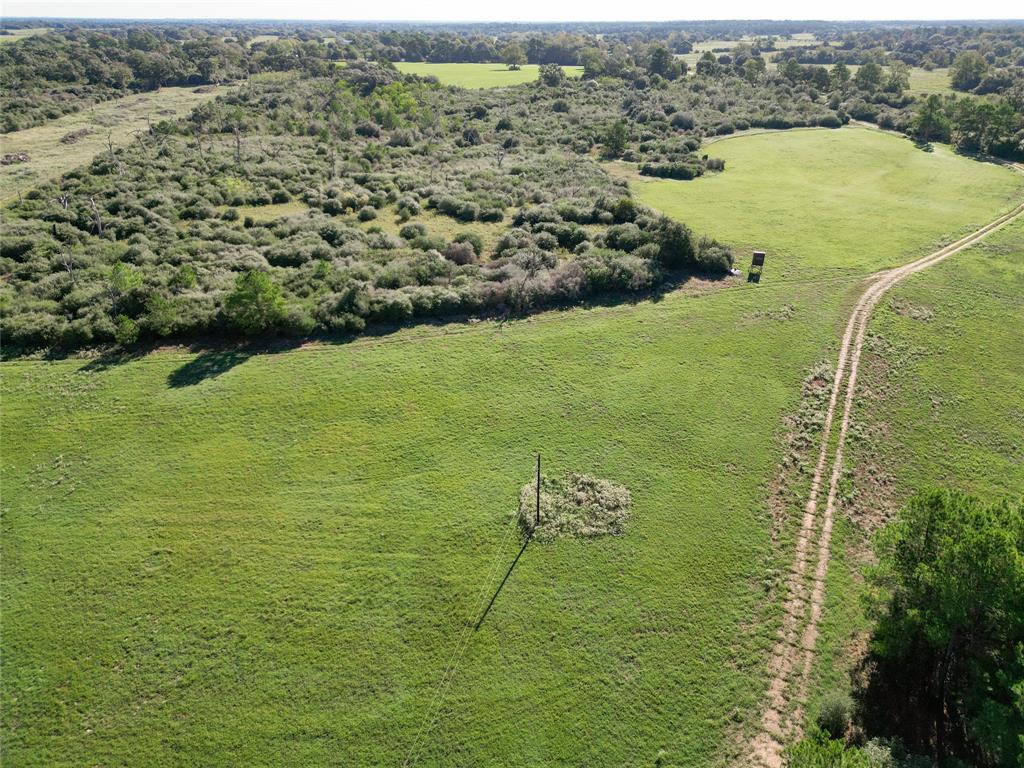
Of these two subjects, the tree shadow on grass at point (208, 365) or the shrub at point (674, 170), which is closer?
the tree shadow on grass at point (208, 365)

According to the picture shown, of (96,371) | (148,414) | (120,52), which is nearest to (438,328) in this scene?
(148,414)

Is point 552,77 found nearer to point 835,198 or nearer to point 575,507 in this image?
point 835,198

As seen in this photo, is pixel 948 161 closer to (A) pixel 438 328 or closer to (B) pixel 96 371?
(A) pixel 438 328

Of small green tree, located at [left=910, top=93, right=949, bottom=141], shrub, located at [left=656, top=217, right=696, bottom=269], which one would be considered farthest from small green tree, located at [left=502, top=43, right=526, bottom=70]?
shrub, located at [left=656, top=217, right=696, bottom=269]

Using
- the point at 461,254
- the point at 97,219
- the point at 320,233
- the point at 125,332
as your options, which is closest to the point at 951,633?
the point at 461,254

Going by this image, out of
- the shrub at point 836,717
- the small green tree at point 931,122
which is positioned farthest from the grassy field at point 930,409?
the small green tree at point 931,122

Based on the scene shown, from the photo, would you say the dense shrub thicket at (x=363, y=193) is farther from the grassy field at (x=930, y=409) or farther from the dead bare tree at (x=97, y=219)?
the grassy field at (x=930, y=409)
